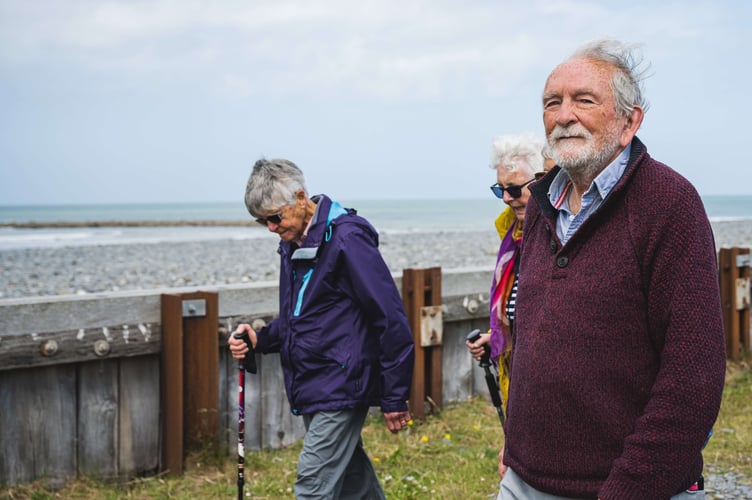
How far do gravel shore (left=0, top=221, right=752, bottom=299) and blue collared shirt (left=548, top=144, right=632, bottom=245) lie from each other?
Result: 12737 mm

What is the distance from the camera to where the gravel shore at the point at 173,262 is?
17695mm

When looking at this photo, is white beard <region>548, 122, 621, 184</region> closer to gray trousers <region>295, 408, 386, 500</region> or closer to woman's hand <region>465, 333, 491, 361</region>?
woman's hand <region>465, 333, 491, 361</region>

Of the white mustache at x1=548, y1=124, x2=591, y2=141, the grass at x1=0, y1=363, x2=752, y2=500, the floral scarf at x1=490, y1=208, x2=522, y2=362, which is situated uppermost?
the white mustache at x1=548, y1=124, x2=591, y2=141

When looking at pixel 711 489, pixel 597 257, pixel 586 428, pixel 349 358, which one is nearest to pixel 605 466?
pixel 586 428

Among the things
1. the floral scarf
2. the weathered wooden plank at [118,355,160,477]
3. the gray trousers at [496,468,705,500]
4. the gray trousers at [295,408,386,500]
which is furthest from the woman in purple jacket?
Answer: the weathered wooden plank at [118,355,160,477]

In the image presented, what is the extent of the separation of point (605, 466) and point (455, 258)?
22222mm

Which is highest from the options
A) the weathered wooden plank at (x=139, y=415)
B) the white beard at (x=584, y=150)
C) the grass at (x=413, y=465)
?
the white beard at (x=584, y=150)

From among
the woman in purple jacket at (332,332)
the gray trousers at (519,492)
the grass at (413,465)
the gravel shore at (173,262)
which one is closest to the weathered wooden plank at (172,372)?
the grass at (413,465)

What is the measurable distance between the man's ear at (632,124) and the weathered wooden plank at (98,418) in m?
3.85

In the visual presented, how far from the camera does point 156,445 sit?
5668 millimetres

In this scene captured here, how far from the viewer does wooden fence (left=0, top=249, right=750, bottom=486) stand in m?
5.14

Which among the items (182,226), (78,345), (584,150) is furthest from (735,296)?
(182,226)

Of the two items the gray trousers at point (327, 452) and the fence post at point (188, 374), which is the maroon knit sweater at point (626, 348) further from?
the fence post at point (188, 374)

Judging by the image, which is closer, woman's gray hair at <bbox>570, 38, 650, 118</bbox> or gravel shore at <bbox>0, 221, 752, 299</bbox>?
woman's gray hair at <bbox>570, 38, 650, 118</bbox>
